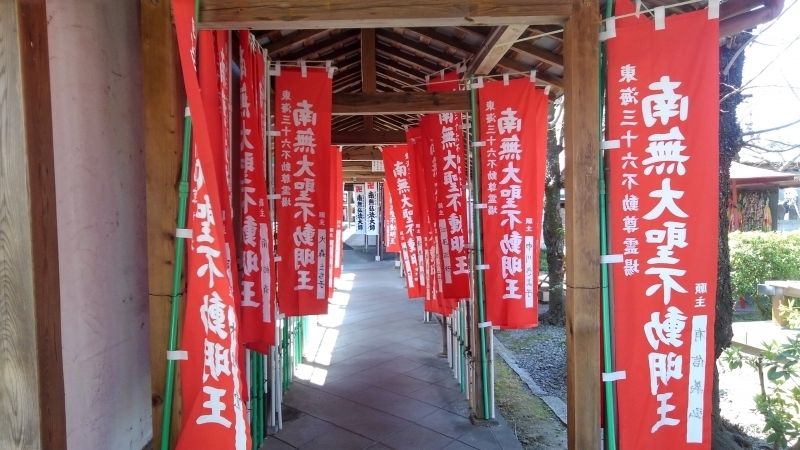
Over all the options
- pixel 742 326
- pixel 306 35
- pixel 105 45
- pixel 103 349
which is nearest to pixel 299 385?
pixel 103 349

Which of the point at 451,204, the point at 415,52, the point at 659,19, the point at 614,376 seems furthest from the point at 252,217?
the point at 415,52

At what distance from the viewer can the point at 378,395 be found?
5820 millimetres

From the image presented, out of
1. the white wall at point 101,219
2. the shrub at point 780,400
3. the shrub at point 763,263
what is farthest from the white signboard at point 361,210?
the white wall at point 101,219

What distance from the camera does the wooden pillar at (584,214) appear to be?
292 centimetres

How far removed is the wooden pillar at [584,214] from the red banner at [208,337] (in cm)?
195

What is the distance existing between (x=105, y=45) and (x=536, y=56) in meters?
3.78

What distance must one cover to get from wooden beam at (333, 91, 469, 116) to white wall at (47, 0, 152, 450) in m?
2.90

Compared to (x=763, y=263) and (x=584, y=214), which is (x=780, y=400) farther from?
(x=763, y=263)

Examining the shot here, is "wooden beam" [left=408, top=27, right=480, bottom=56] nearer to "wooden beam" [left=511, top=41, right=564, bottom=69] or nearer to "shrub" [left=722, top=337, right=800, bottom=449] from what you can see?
"wooden beam" [left=511, top=41, right=564, bottom=69]

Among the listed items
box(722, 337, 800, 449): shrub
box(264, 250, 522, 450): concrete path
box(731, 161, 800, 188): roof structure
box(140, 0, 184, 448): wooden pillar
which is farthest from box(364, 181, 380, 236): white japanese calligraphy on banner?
box(140, 0, 184, 448): wooden pillar

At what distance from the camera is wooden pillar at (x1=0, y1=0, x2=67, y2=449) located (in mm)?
1849

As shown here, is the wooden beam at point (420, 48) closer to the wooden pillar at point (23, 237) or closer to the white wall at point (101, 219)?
the white wall at point (101, 219)

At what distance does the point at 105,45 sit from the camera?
274 cm

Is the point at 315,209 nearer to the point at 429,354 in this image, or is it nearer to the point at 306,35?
the point at 306,35
